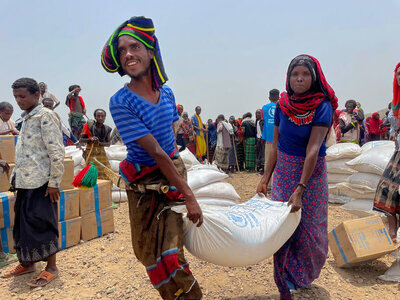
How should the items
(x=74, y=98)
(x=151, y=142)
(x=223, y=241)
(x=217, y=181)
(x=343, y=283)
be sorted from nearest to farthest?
(x=151, y=142), (x=223, y=241), (x=343, y=283), (x=217, y=181), (x=74, y=98)

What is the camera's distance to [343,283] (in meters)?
2.56

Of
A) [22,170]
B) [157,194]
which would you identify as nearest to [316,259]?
[157,194]

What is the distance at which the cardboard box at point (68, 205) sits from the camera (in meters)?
3.45

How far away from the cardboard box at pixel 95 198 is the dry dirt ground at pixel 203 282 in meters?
0.61

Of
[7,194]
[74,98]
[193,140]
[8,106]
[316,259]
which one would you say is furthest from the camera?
[193,140]

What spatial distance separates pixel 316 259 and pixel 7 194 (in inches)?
118

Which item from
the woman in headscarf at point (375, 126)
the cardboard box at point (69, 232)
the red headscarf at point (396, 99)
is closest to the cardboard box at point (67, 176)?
the cardboard box at point (69, 232)

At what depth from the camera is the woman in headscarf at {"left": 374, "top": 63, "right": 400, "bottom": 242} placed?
277 centimetres

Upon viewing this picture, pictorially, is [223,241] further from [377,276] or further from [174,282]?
[377,276]

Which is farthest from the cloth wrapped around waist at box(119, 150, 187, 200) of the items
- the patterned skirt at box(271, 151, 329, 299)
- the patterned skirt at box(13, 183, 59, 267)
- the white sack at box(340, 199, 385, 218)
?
the white sack at box(340, 199, 385, 218)

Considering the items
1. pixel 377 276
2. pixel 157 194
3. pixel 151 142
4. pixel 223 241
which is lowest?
pixel 377 276

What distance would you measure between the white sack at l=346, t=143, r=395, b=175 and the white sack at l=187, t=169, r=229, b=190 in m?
1.89

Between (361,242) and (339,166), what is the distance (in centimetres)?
280

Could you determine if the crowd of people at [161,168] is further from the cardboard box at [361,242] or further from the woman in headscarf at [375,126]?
the woman in headscarf at [375,126]
